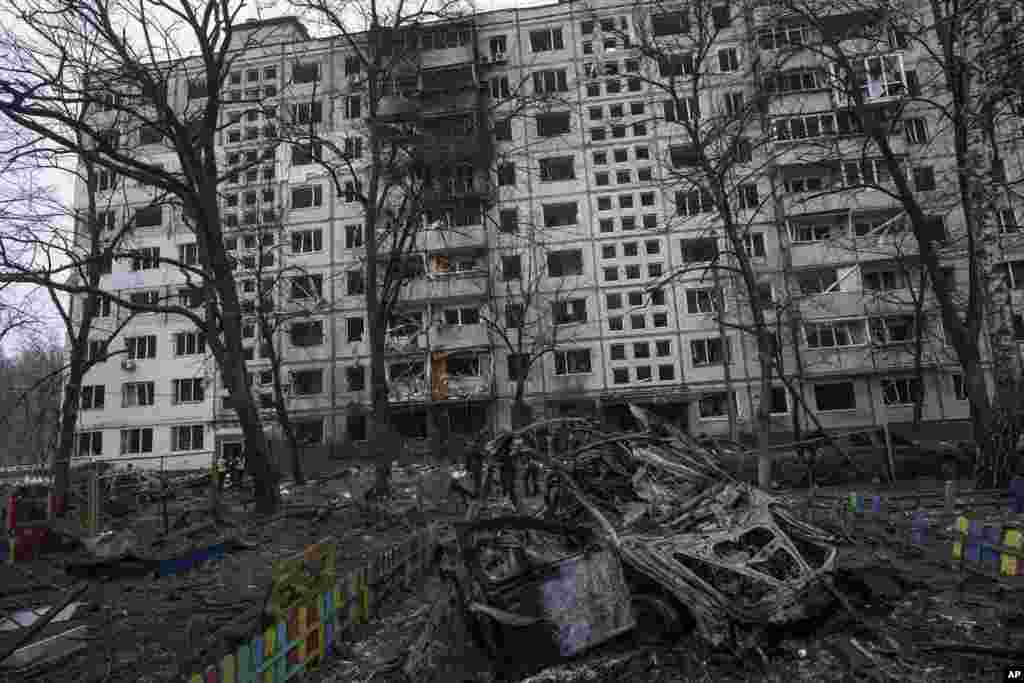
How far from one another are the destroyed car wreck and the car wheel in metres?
13.9

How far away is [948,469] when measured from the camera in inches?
618

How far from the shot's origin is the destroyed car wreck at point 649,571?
4.31 meters

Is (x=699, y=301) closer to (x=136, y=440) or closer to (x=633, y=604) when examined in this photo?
(x=633, y=604)

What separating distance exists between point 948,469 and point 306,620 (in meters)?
17.6

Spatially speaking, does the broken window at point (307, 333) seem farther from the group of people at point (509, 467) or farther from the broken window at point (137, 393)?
the group of people at point (509, 467)

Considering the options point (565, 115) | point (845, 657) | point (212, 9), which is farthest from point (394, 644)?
point (565, 115)

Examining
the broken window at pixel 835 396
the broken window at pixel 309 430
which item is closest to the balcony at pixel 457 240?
the broken window at pixel 309 430

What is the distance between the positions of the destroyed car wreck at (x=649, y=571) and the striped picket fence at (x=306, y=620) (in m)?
1.53

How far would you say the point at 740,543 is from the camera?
492 centimetres

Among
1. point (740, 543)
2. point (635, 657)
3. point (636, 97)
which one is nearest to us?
point (635, 657)

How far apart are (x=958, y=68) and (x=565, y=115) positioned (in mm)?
24668

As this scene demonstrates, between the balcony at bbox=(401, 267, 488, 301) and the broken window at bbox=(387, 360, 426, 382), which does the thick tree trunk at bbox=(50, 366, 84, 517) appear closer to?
the broken window at bbox=(387, 360, 426, 382)

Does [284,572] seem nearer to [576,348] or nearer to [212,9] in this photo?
[212,9]

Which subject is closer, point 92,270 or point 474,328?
point 92,270
